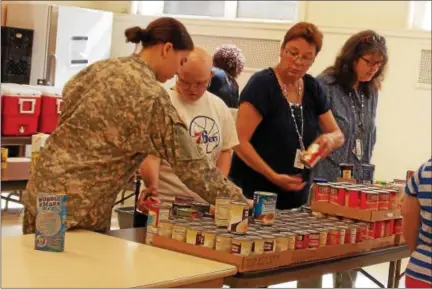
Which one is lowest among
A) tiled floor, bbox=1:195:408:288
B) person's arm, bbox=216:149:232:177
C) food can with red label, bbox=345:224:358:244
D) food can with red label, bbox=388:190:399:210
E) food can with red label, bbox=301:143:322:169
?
tiled floor, bbox=1:195:408:288

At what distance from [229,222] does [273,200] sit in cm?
30

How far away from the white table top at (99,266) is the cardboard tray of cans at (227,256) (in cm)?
3

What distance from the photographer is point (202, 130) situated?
331 cm

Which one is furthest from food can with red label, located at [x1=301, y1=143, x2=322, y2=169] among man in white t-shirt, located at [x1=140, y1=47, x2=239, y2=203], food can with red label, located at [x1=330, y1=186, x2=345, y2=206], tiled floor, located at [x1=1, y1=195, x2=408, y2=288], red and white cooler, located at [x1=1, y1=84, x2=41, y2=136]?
red and white cooler, located at [x1=1, y1=84, x2=41, y2=136]

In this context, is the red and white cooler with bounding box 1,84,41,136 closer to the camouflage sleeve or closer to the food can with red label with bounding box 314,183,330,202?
the food can with red label with bounding box 314,183,330,202

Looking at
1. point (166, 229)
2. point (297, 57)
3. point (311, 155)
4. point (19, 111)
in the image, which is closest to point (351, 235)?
point (311, 155)

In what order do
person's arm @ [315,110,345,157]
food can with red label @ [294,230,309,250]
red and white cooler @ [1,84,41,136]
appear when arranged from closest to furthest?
food can with red label @ [294,230,309,250], person's arm @ [315,110,345,157], red and white cooler @ [1,84,41,136]

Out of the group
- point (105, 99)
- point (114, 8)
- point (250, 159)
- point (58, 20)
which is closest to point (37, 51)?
point (58, 20)

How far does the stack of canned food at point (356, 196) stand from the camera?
3256mm

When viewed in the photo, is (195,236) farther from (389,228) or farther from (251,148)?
(389,228)

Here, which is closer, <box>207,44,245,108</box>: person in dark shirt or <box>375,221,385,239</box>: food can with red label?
<box>375,221,385,239</box>: food can with red label

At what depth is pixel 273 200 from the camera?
2967mm

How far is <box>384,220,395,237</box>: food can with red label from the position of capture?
3.36 meters

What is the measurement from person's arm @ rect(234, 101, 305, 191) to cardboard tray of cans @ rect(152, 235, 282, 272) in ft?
2.78
